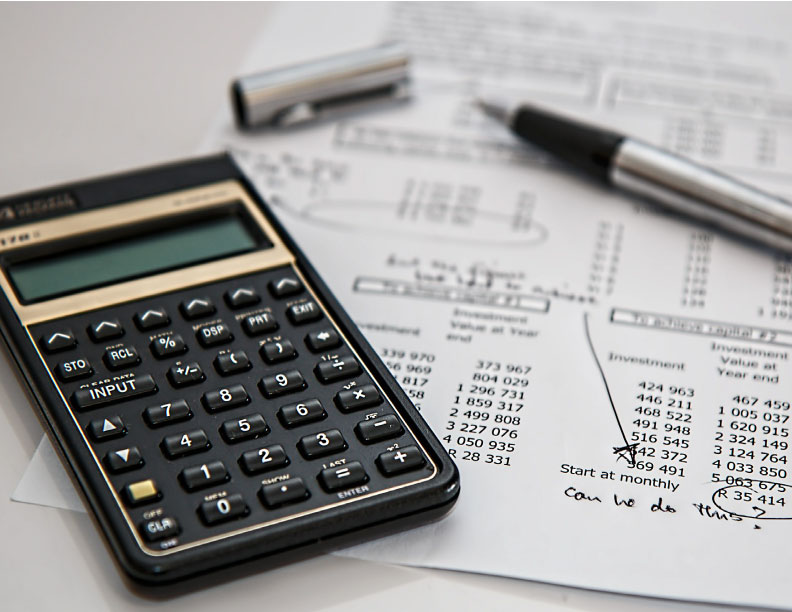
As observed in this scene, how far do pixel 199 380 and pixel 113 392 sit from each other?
0.03 meters

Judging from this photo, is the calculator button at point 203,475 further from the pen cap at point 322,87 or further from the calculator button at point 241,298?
the pen cap at point 322,87

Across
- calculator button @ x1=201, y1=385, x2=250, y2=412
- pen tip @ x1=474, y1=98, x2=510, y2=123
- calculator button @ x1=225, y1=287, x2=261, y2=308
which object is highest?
pen tip @ x1=474, y1=98, x2=510, y2=123

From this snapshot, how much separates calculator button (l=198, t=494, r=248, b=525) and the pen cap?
0.95 feet

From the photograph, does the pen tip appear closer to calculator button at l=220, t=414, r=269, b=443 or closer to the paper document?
the paper document

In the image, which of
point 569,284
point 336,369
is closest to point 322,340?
point 336,369

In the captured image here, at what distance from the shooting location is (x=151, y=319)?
39 cm

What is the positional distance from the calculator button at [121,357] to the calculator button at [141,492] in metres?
0.06

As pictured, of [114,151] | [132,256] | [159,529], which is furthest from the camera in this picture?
[114,151]

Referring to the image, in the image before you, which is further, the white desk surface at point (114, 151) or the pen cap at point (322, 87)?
the pen cap at point (322, 87)

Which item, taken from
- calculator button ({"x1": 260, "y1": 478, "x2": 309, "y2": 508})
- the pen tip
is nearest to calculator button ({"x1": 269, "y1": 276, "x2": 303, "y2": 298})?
calculator button ({"x1": 260, "y1": 478, "x2": 309, "y2": 508})

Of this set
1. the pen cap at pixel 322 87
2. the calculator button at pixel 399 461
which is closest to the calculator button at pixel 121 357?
the calculator button at pixel 399 461

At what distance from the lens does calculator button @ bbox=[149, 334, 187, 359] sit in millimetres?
379

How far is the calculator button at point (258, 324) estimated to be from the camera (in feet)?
1.29

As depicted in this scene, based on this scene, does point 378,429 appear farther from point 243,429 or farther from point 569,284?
point 569,284
